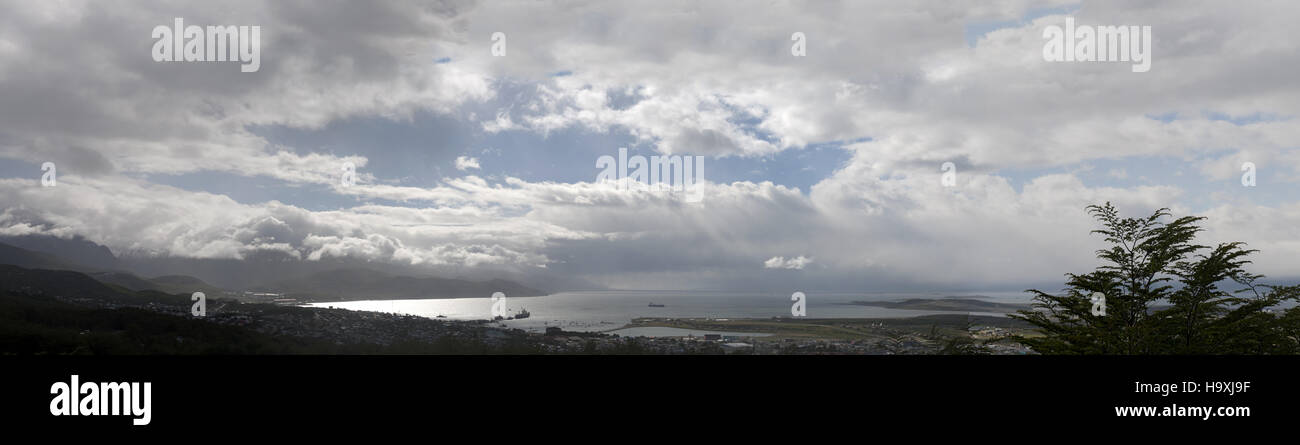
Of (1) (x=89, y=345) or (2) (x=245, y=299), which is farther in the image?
(2) (x=245, y=299)
